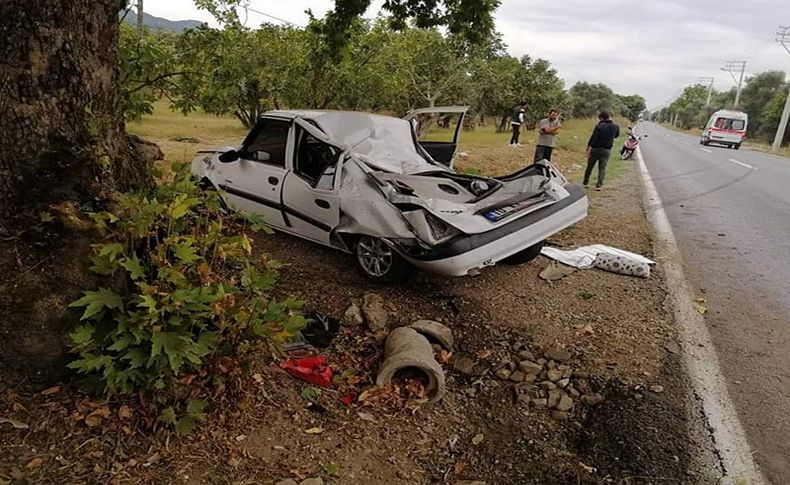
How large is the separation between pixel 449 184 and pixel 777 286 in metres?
3.59

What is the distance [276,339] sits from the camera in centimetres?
258

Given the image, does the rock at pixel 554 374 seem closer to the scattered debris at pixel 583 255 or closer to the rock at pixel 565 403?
the rock at pixel 565 403

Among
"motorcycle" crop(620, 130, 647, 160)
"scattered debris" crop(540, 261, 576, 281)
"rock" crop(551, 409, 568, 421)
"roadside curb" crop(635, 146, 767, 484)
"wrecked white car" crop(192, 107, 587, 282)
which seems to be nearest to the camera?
"roadside curb" crop(635, 146, 767, 484)

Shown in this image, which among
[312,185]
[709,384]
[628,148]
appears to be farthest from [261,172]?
[628,148]

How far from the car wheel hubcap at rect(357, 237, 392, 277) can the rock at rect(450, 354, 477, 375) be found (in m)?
1.19

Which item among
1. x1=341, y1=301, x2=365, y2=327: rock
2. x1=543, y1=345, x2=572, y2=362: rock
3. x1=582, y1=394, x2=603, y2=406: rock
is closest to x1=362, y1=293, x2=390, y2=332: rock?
x1=341, y1=301, x2=365, y2=327: rock

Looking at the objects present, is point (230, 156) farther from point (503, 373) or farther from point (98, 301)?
point (503, 373)

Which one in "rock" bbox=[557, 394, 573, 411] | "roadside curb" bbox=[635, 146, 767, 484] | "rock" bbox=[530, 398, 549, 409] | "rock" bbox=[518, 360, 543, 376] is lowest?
"rock" bbox=[530, 398, 549, 409]

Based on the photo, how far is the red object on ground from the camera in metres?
3.09

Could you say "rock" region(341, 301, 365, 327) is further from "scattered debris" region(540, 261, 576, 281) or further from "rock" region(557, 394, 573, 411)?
"scattered debris" region(540, 261, 576, 281)

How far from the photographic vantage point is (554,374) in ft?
11.3

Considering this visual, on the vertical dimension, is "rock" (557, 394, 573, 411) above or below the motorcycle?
below

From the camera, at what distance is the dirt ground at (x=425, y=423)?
7.57 feet

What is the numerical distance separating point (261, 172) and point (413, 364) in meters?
3.35
